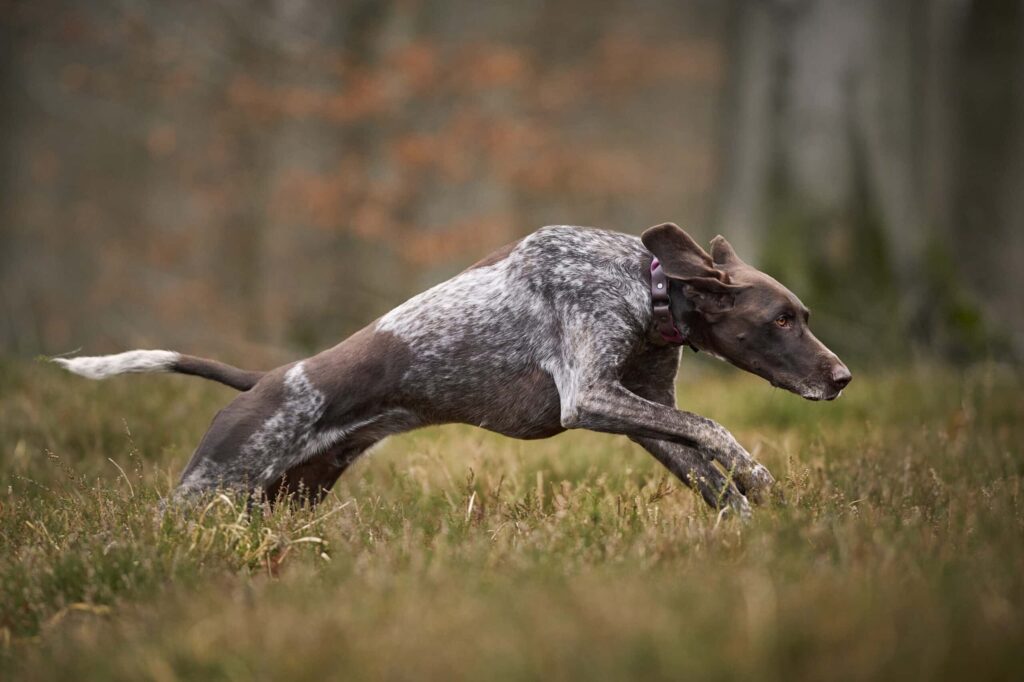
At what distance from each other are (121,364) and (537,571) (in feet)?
7.93

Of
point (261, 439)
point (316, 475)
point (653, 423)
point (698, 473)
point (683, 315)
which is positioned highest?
point (683, 315)

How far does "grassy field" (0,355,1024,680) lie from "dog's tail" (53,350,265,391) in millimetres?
557

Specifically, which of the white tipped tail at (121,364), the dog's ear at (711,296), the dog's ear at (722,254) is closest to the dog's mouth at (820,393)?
the dog's ear at (711,296)

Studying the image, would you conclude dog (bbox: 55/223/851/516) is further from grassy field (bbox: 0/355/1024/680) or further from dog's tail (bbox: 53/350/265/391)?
grassy field (bbox: 0/355/1024/680)

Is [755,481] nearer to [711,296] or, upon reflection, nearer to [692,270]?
[711,296]

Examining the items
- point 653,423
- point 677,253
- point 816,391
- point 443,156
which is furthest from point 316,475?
point 443,156

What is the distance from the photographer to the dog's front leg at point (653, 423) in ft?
13.6

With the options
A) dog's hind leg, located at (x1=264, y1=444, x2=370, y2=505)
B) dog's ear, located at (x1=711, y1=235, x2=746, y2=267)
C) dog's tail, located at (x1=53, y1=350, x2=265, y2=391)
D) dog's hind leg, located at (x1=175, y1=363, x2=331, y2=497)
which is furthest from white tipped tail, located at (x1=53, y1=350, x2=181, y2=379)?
dog's ear, located at (x1=711, y1=235, x2=746, y2=267)

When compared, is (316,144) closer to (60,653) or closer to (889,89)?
(889,89)

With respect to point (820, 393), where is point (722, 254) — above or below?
above

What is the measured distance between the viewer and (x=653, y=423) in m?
4.20

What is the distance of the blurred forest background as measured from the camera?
9.02 m

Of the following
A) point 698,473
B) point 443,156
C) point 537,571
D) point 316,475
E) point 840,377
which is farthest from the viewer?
point 443,156

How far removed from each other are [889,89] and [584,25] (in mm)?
15799
